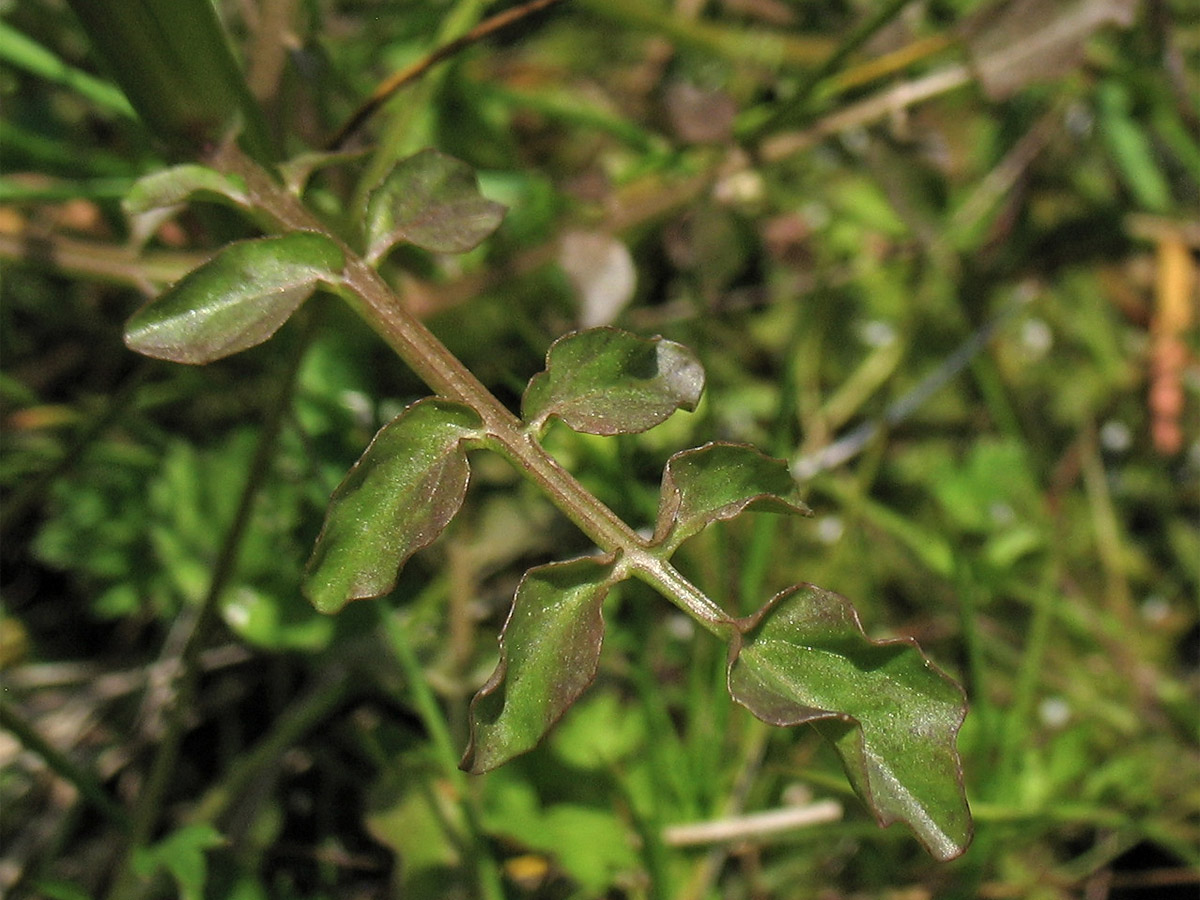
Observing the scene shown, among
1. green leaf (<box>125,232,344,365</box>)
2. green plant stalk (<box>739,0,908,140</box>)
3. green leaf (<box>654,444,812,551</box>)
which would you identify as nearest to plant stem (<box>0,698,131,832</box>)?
green leaf (<box>125,232,344,365</box>)

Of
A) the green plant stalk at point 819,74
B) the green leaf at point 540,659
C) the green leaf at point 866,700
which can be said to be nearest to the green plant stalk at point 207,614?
the green leaf at point 540,659

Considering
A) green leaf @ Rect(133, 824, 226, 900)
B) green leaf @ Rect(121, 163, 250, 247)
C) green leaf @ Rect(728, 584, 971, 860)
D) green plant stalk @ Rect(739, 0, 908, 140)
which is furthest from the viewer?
green plant stalk @ Rect(739, 0, 908, 140)

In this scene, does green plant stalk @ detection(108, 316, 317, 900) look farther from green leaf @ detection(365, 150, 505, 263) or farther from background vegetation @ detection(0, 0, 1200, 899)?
green leaf @ detection(365, 150, 505, 263)

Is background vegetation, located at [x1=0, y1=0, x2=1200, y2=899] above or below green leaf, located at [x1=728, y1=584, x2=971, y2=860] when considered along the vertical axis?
below

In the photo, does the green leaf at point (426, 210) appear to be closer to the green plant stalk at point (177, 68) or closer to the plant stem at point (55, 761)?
the green plant stalk at point (177, 68)

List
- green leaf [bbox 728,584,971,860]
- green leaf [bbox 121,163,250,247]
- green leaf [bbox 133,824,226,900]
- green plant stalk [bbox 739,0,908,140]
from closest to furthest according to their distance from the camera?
green leaf [bbox 728,584,971,860] → green leaf [bbox 121,163,250,247] → green leaf [bbox 133,824,226,900] → green plant stalk [bbox 739,0,908,140]

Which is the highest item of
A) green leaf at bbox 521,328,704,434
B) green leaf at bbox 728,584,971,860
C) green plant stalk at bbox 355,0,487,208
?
green plant stalk at bbox 355,0,487,208
